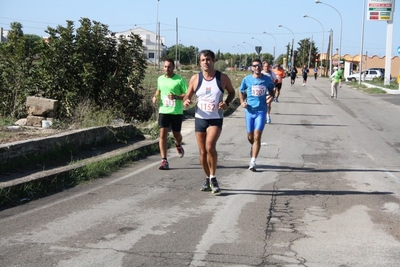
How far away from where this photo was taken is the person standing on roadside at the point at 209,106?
311 inches

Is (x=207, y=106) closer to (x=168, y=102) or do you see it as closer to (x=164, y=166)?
(x=168, y=102)

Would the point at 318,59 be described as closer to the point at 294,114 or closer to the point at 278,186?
the point at 294,114

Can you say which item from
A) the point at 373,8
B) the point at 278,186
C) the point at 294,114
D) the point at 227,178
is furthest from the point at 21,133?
the point at 373,8

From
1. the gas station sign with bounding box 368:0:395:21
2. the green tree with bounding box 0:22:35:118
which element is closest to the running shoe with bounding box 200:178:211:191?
the green tree with bounding box 0:22:35:118

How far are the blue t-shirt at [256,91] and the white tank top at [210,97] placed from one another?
2.11m

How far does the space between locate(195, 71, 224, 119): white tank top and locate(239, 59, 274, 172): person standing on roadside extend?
179cm

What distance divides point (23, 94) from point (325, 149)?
303 inches

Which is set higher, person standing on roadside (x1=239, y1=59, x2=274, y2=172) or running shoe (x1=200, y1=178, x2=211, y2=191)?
person standing on roadside (x1=239, y1=59, x2=274, y2=172)

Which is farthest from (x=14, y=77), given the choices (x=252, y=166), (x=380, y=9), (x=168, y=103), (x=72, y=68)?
(x=380, y=9)

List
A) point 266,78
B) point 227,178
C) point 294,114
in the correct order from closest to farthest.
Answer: point 227,178 < point 266,78 < point 294,114

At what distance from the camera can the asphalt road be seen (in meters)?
5.30

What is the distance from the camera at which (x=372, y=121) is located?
19734 millimetres

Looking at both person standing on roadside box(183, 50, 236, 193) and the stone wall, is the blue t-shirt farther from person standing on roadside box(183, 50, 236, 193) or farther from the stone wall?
the stone wall

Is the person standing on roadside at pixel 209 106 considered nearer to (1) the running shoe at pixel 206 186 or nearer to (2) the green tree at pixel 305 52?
(1) the running shoe at pixel 206 186
